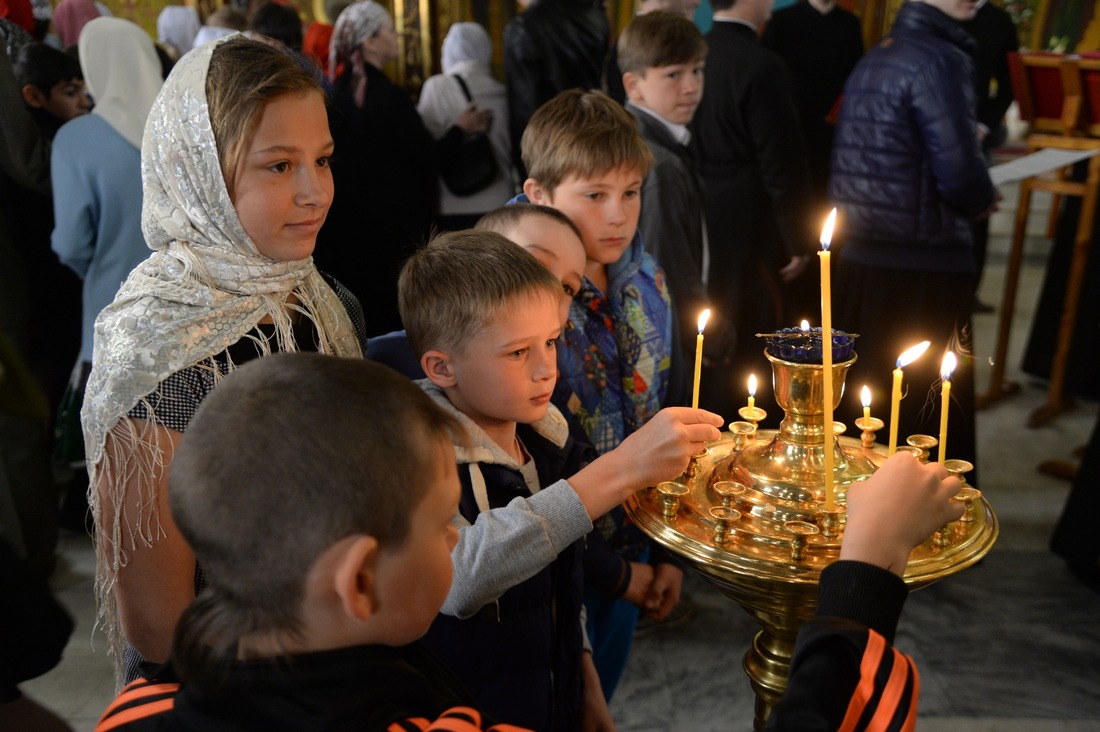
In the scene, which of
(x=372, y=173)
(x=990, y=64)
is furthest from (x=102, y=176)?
(x=990, y=64)

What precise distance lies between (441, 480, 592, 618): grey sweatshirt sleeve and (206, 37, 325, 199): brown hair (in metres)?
0.67

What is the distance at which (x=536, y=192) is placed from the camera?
7.47 ft

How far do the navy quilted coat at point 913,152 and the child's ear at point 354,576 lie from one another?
2.94 metres

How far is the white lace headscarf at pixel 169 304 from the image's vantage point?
4.57 feet

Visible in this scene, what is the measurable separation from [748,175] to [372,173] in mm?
1669

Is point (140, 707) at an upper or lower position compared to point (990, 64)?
lower

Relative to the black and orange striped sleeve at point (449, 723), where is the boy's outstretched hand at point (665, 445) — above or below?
above

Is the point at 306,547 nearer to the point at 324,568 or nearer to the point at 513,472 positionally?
the point at 324,568

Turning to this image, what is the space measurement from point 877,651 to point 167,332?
1080 mm

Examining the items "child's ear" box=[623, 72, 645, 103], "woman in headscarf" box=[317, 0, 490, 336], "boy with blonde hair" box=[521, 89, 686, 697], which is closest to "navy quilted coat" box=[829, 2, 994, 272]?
"child's ear" box=[623, 72, 645, 103]

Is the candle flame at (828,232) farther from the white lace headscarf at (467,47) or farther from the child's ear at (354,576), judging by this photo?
the white lace headscarf at (467,47)

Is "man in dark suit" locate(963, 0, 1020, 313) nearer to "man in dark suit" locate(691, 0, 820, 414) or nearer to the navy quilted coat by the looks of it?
"man in dark suit" locate(691, 0, 820, 414)

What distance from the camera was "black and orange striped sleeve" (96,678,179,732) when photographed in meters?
0.95

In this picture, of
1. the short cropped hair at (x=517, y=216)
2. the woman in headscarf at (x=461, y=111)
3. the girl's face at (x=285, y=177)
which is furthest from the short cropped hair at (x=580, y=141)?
the woman in headscarf at (x=461, y=111)
